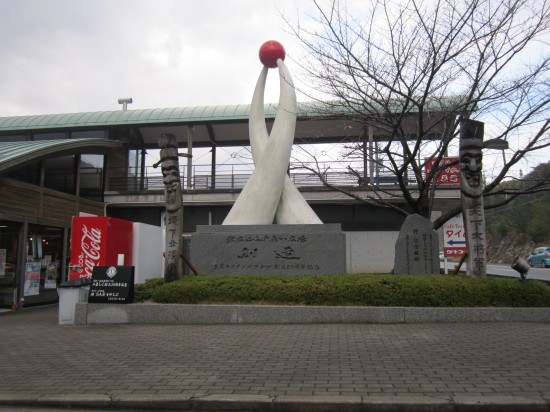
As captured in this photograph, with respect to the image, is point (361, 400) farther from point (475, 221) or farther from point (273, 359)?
point (475, 221)

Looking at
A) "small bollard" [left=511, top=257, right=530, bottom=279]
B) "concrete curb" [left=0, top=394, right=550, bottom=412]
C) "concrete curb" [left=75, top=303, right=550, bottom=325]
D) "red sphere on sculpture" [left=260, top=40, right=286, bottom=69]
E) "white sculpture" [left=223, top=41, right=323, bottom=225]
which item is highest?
"red sphere on sculpture" [left=260, top=40, right=286, bottom=69]

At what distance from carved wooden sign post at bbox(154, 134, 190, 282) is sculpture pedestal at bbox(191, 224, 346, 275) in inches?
44.6

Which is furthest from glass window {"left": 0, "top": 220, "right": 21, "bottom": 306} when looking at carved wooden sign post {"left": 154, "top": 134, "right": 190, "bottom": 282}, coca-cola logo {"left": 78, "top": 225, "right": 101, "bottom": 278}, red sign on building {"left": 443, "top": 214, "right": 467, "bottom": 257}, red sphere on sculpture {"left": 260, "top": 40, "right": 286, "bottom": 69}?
red sign on building {"left": 443, "top": 214, "right": 467, "bottom": 257}

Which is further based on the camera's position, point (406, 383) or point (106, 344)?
point (106, 344)

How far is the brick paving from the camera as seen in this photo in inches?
200

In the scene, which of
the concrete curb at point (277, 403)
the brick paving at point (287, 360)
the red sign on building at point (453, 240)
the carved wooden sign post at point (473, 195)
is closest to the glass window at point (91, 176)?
the brick paving at point (287, 360)

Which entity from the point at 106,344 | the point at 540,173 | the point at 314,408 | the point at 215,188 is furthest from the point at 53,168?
the point at 540,173

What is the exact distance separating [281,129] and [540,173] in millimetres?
8719

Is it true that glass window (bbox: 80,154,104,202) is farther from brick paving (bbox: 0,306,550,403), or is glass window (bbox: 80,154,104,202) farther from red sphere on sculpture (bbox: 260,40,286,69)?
brick paving (bbox: 0,306,550,403)

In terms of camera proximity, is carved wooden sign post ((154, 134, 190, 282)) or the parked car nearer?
carved wooden sign post ((154, 134, 190, 282))

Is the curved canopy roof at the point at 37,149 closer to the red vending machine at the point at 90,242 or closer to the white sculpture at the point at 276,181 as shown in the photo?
the red vending machine at the point at 90,242

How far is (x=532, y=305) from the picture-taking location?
965 cm

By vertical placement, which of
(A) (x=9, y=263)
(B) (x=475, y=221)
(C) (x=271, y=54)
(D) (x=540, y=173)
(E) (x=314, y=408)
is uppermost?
(C) (x=271, y=54)

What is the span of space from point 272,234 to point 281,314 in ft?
11.1
